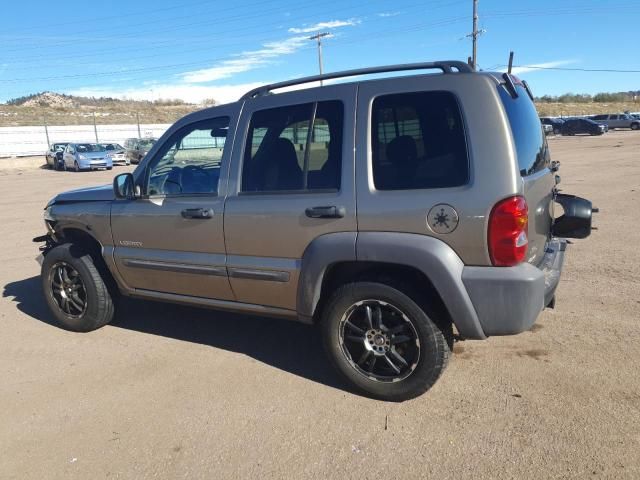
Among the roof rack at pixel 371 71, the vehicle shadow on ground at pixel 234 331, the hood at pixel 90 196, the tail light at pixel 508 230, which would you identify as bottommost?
the vehicle shadow on ground at pixel 234 331

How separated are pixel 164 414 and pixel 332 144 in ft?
6.74

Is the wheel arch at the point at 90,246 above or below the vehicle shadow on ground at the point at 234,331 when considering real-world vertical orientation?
above

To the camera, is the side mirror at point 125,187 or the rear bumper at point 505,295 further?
the side mirror at point 125,187

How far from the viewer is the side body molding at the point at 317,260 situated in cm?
334

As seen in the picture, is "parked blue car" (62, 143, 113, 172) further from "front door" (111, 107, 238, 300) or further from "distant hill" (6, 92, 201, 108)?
"distant hill" (6, 92, 201, 108)

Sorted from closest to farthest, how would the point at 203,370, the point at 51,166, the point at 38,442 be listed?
the point at 38,442
the point at 203,370
the point at 51,166

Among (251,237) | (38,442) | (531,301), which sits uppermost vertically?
(251,237)

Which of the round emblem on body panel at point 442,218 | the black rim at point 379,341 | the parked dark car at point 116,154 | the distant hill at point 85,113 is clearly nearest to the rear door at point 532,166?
the round emblem on body panel at point 442,218

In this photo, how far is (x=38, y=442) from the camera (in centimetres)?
322

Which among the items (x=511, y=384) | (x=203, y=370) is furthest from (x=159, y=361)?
(x=511, y=384)

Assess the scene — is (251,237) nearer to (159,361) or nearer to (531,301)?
(159,361)

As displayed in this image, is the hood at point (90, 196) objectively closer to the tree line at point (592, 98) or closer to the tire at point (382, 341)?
the tire at point (382, 341)

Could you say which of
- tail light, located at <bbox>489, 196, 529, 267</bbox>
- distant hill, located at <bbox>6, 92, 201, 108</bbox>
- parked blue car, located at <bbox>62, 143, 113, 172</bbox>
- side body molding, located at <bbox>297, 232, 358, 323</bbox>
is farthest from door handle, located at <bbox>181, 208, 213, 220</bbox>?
distant hill, located at <bbox>6, 92, 201, 108</bbox>

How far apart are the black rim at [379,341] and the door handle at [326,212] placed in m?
0.59
